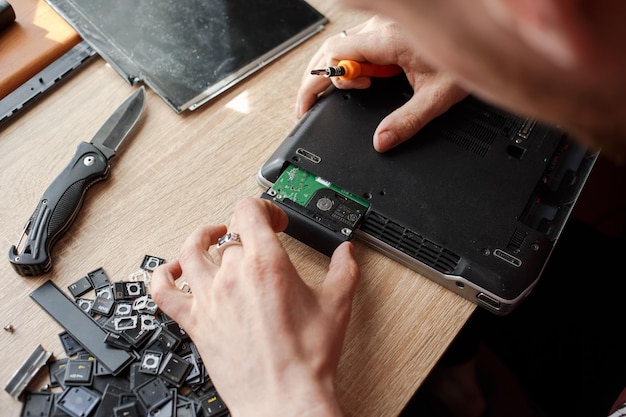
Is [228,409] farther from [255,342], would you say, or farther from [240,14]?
[240,14]

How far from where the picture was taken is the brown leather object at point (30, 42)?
124 cm

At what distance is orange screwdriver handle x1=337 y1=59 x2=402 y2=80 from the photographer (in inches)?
45.1

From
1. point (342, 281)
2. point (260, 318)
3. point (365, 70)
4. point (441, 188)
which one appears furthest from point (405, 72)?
point (260, 318)

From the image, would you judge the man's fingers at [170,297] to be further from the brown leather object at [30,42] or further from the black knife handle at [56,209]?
the brown leather object at [30,42]

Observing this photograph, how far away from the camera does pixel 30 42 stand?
4.22 feet

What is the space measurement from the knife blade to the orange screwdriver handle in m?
0.40

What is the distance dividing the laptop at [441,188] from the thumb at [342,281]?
1.4 inches

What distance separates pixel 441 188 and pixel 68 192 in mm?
642

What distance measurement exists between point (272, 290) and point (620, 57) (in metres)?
A: 0.55

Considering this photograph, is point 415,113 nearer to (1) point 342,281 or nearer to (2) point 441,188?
(2) point 441,188

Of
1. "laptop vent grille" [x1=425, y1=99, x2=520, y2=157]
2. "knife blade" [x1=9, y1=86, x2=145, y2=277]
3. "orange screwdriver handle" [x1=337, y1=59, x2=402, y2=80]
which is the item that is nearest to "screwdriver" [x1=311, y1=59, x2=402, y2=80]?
"orange screwdriver handle" [x1=337, y1=59, x2=402, y2=80]

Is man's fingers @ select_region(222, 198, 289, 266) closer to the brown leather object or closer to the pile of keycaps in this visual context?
the pile of keycaps

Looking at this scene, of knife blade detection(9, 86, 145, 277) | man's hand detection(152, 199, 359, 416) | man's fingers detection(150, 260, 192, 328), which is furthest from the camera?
knife blade detection(9, 86, 145, 277)

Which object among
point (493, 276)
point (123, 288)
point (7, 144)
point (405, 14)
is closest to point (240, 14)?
point (7, 144)
